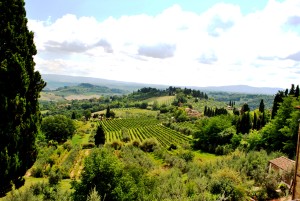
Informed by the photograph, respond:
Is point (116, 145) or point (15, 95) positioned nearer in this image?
point (15, 95)

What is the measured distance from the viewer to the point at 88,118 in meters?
148

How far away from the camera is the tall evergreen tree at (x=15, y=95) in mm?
12547

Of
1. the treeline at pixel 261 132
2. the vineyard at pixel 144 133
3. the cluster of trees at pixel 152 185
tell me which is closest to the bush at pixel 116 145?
the vineyard at pixel 144 133

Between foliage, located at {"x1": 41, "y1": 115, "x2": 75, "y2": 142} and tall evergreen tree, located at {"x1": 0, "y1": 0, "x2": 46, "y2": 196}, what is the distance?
75.7 metres

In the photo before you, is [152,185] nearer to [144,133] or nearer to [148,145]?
[148,145]

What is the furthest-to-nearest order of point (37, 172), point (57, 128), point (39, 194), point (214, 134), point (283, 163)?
point (57, 128)
point (214, 134)
point (37, 172)
point (283, 163)
point (39, 194)

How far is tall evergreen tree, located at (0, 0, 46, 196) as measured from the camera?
12.5 m

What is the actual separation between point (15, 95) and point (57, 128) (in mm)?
77243

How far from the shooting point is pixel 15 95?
12883 millimetres

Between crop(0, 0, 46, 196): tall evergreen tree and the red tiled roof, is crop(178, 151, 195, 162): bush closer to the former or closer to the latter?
the red tiled roof

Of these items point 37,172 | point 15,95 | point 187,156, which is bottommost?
point 37,172

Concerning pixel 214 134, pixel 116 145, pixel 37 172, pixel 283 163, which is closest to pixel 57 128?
pixel 116 145

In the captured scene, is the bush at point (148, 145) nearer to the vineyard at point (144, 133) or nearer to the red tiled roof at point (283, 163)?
the vineyard at point (144, 133)

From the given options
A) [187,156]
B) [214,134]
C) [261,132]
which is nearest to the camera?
[261,132]
